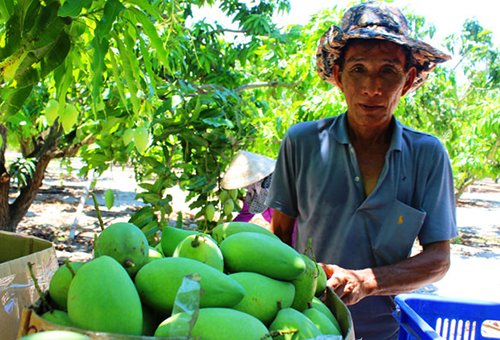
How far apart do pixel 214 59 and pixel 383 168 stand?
395cm

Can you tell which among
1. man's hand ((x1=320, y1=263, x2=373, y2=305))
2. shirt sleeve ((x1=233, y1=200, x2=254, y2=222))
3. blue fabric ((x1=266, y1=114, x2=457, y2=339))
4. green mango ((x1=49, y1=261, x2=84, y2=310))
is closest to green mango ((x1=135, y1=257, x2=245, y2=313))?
green mango ((x1=49, y1=261, x2=84, y2=310))

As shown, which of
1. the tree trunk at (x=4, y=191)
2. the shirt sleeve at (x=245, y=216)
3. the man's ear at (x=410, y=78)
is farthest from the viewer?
the tree trunk at (x=4, y=191)

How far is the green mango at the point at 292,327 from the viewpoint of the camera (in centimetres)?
75

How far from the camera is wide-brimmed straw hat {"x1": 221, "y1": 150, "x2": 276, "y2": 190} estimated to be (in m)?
3.04

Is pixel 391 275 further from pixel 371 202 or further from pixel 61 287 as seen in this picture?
pixel 61 287

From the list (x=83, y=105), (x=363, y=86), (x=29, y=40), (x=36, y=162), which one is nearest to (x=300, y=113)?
→ (x=83, y=105)

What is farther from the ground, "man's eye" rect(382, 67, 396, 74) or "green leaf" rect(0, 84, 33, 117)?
"man's eye" rect(382, 67, 396, 74)

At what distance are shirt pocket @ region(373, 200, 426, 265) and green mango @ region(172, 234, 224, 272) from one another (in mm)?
809

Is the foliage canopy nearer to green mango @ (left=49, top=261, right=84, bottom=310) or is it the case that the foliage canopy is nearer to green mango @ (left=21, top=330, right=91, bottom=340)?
green mango @ (left=49, top=261, right=84, bottom=310)

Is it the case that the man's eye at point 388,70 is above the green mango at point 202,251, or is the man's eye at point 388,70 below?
above

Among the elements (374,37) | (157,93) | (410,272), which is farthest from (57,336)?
(157,93)

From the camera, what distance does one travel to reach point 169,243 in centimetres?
101

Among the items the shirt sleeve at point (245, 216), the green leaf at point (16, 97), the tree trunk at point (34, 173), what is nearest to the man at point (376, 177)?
the green leaf at point (16, 97)

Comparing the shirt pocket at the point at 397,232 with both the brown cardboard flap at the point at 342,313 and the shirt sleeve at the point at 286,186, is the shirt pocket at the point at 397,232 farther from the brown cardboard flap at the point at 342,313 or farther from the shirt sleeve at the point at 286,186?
the brown cardboard flap at the point at 342,313
